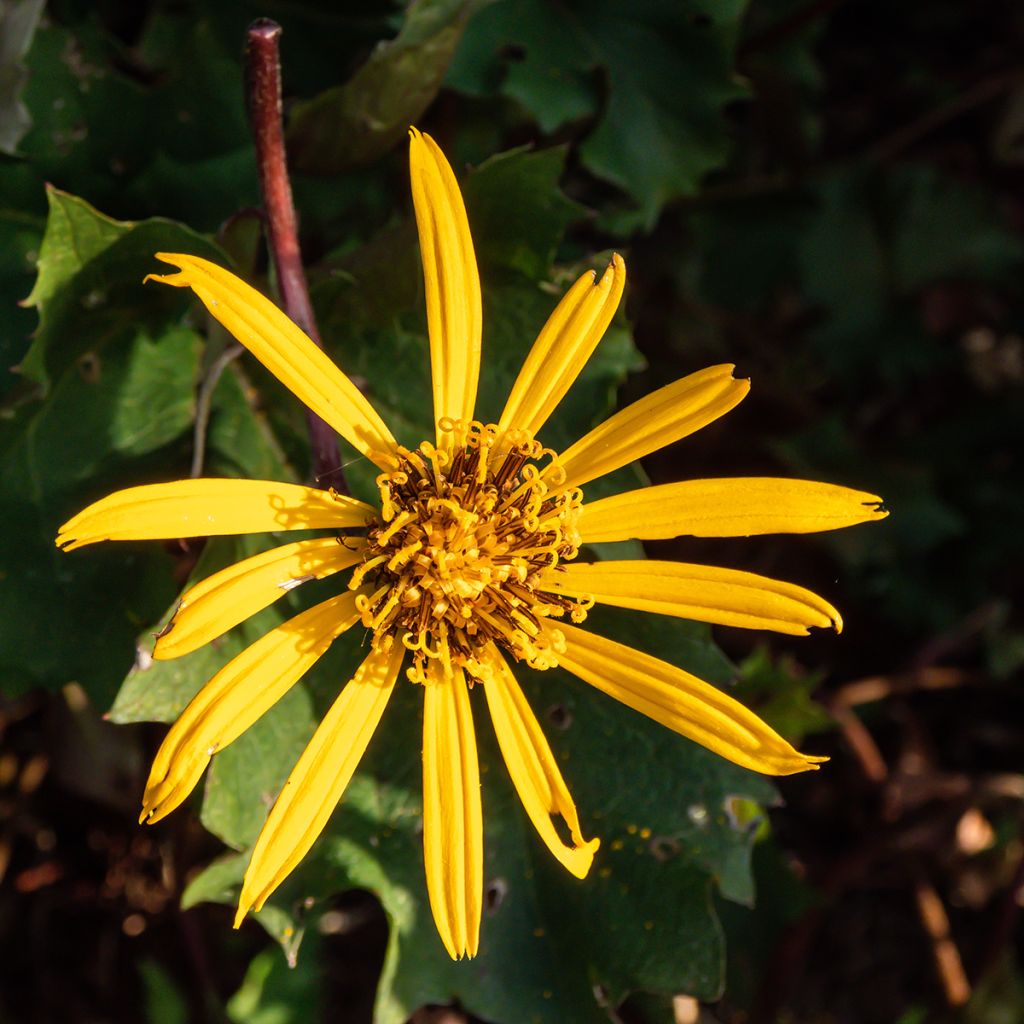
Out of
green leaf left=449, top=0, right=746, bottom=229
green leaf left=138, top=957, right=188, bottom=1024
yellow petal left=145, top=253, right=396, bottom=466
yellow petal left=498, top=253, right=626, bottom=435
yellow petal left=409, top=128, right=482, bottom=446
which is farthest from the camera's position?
green leaf left=138, top=957, right=188, bottom=1024

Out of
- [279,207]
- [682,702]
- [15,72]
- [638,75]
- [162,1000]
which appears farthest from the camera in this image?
[162,1000]

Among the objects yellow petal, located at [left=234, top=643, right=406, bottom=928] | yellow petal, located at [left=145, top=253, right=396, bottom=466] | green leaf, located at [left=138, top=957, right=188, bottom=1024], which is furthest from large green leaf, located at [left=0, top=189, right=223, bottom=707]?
green leaf, located at [left=138, top=957, right=188, bottom=1024]

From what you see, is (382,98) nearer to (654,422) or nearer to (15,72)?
(15,72)

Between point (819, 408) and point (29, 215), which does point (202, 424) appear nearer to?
point (29, 215)

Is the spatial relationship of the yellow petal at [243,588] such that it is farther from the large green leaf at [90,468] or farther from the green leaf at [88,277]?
the green leaf at [88,277]

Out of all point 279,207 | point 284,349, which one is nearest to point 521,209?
point 279,207

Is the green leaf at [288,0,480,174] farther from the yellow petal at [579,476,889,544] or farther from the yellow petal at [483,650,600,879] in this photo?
the yellow petal at [483,650,600,879]
